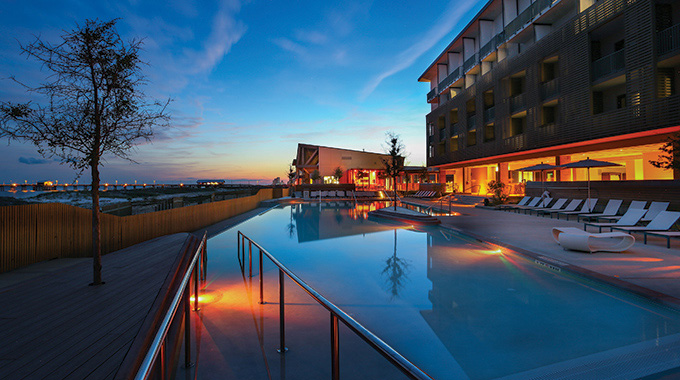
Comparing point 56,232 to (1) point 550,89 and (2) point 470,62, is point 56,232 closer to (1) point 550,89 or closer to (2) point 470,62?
(1) point 550,89

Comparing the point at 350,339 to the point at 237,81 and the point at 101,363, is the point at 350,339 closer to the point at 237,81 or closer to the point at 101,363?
the point at 101,363

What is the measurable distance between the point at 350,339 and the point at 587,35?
2004 cm

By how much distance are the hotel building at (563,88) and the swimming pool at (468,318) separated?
12984 mm

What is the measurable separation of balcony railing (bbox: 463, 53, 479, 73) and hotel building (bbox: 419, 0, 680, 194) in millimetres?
87

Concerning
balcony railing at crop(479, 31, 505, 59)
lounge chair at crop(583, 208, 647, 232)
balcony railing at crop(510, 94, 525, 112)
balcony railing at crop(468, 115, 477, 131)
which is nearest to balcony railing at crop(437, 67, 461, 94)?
balcony railing at crop(479, 31, 505, 59)

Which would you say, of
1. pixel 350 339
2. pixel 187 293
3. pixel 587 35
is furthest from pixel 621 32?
pixel 187 293

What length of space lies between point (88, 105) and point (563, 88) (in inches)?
832

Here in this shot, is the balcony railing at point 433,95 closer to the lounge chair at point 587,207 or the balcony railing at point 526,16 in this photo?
the balcony railing at point 526,16

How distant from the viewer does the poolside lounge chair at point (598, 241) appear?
6578 millimetres

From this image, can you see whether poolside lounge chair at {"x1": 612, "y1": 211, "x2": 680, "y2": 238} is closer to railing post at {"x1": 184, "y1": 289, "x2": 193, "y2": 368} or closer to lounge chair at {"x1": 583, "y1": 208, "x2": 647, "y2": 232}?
lounge chair at {"x1": 583, "y1": 208, "x2": 647, "y2": 232}

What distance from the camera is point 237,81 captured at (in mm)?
33812

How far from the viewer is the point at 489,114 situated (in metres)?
25.7

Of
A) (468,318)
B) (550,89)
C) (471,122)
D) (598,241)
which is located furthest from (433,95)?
(468,318)

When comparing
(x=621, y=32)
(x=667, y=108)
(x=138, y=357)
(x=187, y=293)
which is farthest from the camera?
(x=621, y=32)
